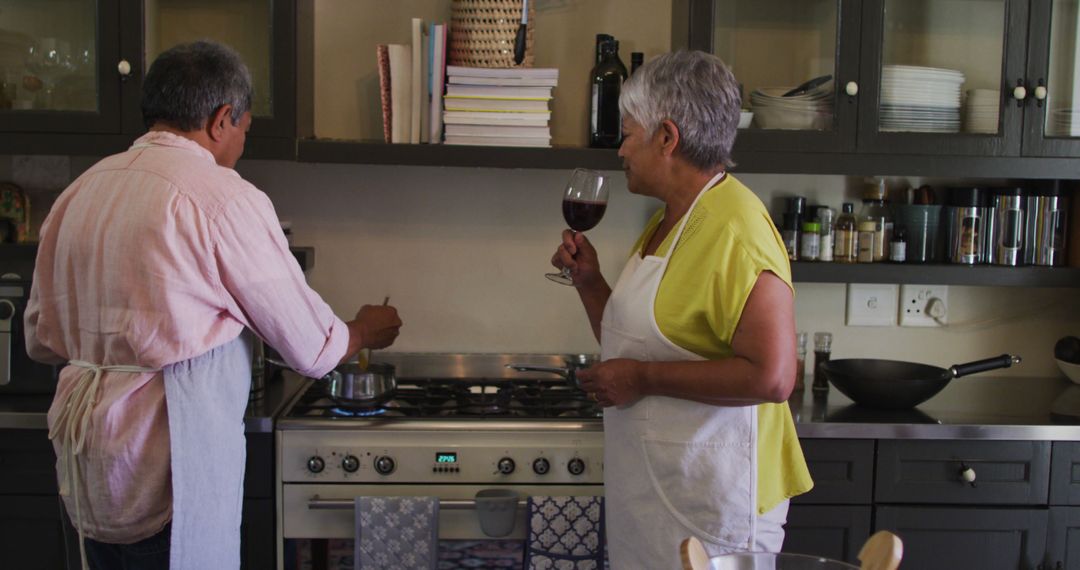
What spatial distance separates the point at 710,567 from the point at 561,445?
111 cm

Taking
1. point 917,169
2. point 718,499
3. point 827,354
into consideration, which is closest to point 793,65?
point 917,169

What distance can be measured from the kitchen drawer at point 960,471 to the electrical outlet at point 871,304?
62cm

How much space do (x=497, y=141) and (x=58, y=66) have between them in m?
1.06

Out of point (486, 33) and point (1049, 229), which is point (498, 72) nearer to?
point (486, 33)

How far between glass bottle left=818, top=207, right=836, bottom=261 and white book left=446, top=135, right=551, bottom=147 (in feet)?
2.59

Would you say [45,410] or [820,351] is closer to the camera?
[45,410]

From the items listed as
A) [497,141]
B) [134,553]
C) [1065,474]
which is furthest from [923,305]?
[134,553]

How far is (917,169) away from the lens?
2.46 metres

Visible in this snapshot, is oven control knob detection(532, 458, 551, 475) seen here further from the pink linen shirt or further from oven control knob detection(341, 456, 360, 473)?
the pink linen shirt

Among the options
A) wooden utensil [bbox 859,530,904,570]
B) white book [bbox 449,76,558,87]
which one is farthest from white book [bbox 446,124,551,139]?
wooden utensil [bbox 859,530,904,570]

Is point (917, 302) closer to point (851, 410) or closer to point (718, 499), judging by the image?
point (851, 410)

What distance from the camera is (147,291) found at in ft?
5.16

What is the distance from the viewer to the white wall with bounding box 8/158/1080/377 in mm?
2758

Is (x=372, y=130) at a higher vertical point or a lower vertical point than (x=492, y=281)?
higher
